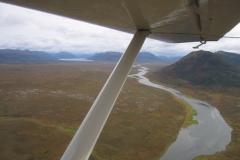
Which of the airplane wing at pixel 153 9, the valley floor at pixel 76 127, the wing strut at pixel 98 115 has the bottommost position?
the valley floor at pixel 76 127

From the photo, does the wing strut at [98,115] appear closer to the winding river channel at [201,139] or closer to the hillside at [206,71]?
the winding river channel at [201,139]

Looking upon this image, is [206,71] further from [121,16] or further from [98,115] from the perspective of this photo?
[98,115]

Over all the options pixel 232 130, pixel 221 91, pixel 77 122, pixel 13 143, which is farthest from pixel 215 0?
pixel 221 91

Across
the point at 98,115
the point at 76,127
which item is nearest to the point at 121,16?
the point at 98,115

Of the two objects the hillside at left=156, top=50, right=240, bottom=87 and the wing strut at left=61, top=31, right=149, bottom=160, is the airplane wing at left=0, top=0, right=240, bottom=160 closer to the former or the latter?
the wing strut at left=61, top=31, right=149, bottom=160

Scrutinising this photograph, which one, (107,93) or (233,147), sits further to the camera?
(233,147)

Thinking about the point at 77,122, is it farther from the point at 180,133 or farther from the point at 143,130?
the point at 180,133

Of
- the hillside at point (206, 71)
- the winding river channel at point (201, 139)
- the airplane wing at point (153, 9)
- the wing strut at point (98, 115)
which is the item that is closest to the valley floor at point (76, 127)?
the winding river channel at point (201, 139)
